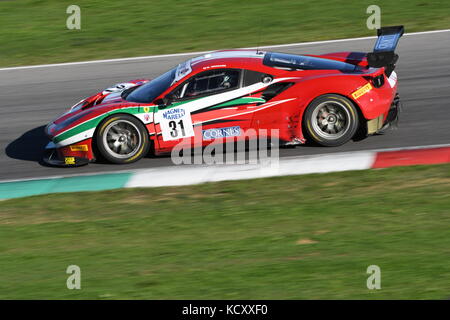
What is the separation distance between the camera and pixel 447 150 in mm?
10211

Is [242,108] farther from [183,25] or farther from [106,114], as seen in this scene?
[183,25]

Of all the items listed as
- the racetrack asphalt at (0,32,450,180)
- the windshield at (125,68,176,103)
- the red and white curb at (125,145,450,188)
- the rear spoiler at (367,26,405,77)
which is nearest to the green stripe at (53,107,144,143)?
the windshield at (125,68,176,103)

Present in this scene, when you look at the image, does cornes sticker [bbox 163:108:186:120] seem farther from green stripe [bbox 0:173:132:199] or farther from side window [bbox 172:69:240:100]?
green stripe [bbox 0:173:132:199]

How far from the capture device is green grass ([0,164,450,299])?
6.59 metres

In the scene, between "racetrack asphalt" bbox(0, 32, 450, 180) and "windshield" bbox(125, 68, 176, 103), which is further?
"racetrack asphalt" bbox(0, 32, 450, 180)

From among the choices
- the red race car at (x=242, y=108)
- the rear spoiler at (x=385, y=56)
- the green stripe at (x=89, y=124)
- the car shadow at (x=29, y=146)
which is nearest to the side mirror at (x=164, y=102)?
the red race car at (x=242, y=108)

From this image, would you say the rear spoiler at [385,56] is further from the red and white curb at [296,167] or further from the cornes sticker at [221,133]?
the cornes sticker at [221,133]

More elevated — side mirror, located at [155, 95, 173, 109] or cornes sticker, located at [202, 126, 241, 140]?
side mirror, located at [155, 95, 173, 109]

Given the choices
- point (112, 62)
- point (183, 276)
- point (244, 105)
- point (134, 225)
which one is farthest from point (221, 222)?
point (112, 62)

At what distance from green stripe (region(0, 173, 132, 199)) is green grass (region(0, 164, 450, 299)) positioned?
291 mm

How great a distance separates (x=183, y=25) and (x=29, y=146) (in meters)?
6.65

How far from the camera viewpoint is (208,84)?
33.7 ft
